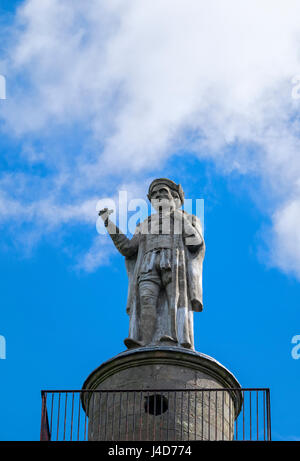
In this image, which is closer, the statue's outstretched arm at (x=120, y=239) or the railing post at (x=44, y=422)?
the railing post at (x=44, y=422)

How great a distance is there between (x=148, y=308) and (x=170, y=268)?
1017 mm

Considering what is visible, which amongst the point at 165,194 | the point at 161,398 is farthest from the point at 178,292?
the point at 161,398

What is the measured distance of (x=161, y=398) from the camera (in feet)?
66.7

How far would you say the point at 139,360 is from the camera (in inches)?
826

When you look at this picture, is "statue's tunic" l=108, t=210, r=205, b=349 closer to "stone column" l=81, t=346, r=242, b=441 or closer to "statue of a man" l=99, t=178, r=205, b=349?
"statue of a man" l=99, t=178, r=205, b=349

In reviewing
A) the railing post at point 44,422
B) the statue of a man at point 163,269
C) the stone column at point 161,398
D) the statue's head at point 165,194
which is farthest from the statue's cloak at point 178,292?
the railing post at point 44,422

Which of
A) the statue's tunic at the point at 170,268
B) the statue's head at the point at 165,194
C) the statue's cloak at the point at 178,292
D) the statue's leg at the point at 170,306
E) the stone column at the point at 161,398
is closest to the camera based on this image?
the stone column at the point at 161,398

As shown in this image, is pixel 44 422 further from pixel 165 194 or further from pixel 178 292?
pixel 165 194

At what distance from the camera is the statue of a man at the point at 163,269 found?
22297mm

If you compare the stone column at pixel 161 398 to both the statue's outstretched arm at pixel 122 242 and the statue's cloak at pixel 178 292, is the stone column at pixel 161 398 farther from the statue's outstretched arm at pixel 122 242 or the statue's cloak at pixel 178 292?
the statue's outstretched arm at pixel 122 242

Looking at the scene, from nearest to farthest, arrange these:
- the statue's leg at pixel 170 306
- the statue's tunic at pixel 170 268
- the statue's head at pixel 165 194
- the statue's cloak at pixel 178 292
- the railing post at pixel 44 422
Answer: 1. the railing post at pixel 44 422
2. the statue's leg at pixel 170 306
3. the statue's cloak at pixel 178 292
4. the statue's tunic at pixel 170 268
5. the statue's head at pixel 165 194
